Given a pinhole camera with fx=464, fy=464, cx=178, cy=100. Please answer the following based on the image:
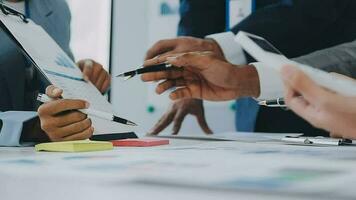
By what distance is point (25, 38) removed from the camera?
2.68 ft

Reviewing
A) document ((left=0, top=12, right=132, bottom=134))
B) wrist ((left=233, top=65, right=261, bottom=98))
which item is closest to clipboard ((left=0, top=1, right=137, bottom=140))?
document ((left=0, top=12, right=132, bottom=134))

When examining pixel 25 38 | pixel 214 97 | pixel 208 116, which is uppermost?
pixel 25 38

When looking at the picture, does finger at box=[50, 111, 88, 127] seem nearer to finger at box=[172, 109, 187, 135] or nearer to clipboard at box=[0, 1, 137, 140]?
clipboard at box=[0, 1, 137, 140]

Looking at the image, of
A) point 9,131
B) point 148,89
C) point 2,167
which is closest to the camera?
point 2,167

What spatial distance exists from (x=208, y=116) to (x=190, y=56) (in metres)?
1.00

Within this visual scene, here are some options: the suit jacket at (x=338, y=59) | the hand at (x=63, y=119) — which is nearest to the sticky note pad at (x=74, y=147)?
the hand at (x=63, y=119)

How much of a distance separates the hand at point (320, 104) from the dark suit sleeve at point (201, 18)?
1092mm

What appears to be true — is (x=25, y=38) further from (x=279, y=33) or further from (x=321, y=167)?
(x=279, y=33)

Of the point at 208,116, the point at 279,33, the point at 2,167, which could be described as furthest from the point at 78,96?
the point at 208,116

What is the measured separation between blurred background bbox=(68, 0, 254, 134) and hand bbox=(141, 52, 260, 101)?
0.84 meters

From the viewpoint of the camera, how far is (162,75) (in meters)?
0.89

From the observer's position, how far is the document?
2.54ft

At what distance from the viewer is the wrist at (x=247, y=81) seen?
0.92 meters

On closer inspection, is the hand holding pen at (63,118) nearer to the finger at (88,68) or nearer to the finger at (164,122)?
the finger at (88,68)
